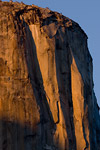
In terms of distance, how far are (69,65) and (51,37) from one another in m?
3.00

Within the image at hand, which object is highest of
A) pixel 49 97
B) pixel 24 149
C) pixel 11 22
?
pixel 11 22

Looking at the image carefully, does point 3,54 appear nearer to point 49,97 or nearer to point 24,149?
point 49,97

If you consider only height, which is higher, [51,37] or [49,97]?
[51,37]

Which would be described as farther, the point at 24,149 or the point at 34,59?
the point at 34,59

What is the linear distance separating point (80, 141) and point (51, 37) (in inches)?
363

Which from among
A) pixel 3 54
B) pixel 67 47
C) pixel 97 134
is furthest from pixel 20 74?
pixel 97 134

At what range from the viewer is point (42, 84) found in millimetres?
47125

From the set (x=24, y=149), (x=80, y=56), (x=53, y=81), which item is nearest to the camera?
(x=24, y=149)

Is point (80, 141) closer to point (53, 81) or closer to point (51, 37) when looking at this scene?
point (53, 81)

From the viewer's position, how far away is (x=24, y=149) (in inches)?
1750

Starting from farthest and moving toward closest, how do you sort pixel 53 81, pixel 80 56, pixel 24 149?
pixel 80 56 < pixel 53 81 < pixel 24 149

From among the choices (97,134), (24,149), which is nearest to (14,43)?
(24,149)

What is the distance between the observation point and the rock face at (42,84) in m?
45.0

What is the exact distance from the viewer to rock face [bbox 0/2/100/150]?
148 feet
